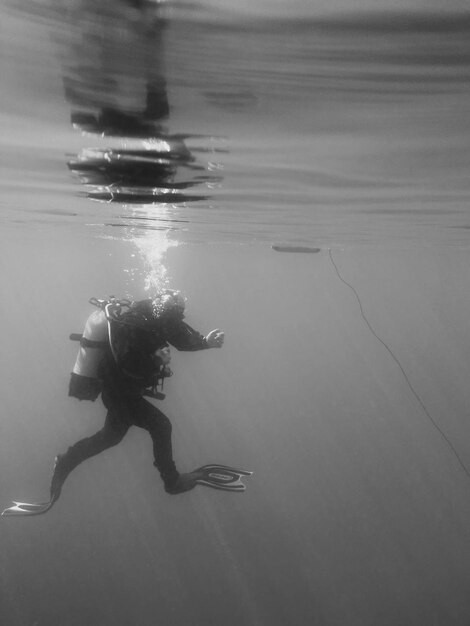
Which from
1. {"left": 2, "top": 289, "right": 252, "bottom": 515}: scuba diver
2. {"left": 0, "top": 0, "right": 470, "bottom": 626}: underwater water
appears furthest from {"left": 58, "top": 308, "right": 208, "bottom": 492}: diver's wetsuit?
{"left": 0, "top": 0, "right": 470, "bottom": 626}: underwater water

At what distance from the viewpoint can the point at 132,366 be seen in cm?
646

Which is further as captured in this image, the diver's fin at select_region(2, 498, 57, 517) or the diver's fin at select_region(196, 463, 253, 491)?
the diver's fin at select_region(2, 498, 57, 517)

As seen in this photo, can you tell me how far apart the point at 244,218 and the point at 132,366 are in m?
6.50

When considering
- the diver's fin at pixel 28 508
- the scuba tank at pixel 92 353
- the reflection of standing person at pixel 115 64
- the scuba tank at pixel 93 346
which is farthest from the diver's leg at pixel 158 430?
the reflection of standing person at pixel 115 64

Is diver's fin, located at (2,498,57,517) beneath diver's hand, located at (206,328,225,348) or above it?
beneath

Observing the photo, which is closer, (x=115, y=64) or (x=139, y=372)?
(x=115, y=64)

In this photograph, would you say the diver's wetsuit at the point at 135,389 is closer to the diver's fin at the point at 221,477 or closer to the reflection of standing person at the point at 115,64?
the diver's fin at the point at 221,477

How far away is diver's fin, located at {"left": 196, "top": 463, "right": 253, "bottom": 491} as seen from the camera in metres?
7.28

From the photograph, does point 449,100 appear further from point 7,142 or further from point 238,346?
point 238,346

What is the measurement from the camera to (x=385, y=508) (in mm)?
24109

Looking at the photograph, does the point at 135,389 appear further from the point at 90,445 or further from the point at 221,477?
the point at 221,477

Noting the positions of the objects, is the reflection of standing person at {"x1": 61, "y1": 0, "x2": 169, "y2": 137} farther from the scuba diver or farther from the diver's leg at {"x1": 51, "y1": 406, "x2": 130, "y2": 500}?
the diver's leg at {"x1": 51, "y1": 406, "x2": 130, "y2": 500}

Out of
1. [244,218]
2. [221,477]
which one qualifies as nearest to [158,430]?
[221,477]

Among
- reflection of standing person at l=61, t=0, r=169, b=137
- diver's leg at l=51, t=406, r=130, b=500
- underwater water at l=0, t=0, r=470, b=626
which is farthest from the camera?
diver's leg at l=51, t=406, r=130, b=500
